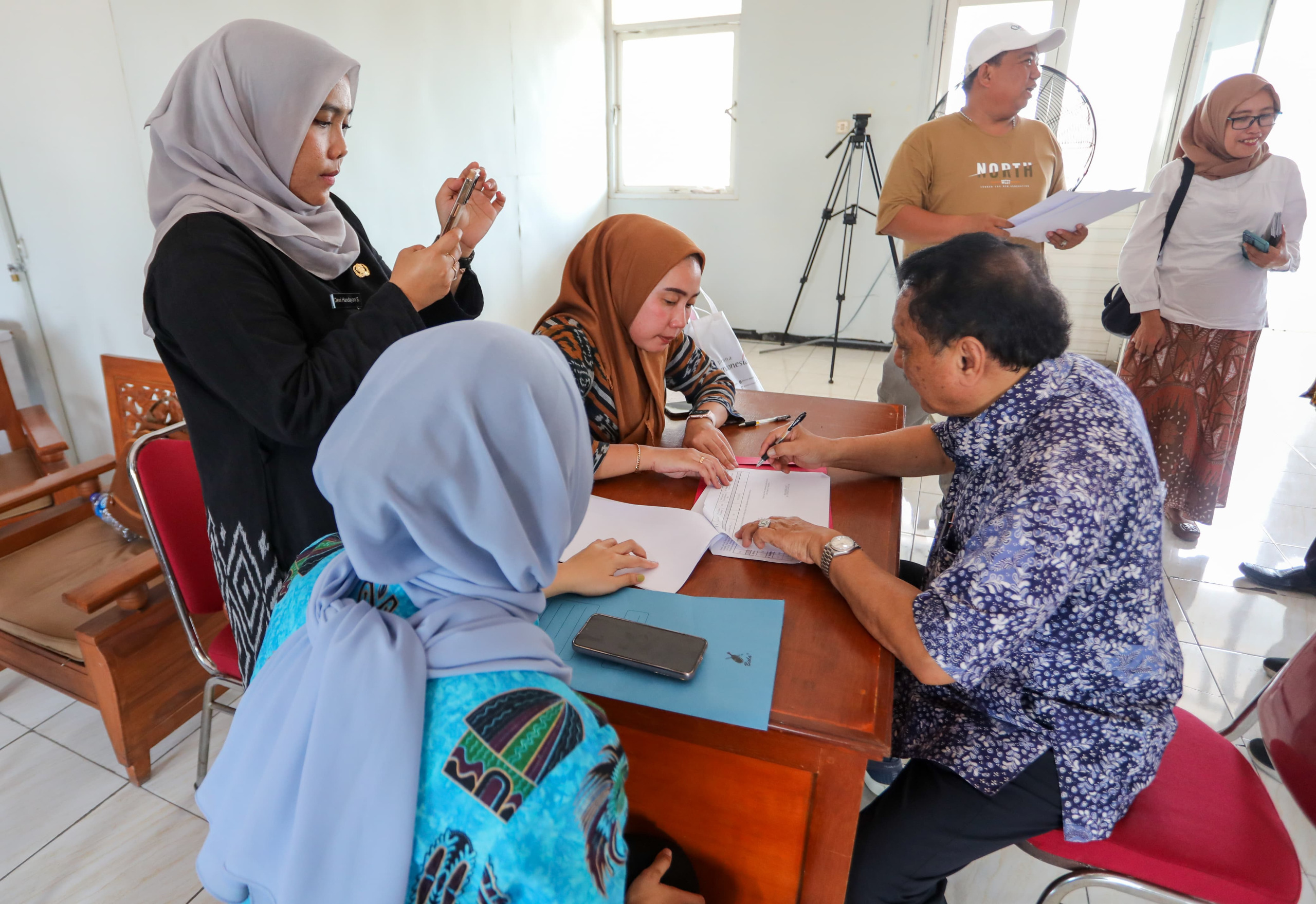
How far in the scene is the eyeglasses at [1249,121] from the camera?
6.95ft

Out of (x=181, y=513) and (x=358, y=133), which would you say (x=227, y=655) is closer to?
(x=181, y=513)

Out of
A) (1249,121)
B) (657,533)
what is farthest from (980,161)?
(657,533)

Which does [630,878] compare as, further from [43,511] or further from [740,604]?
[43,511]

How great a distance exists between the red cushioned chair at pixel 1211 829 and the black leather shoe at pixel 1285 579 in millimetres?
1560

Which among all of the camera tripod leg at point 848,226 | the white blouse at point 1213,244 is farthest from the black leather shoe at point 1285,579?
the camera tripod leg at point 848,226

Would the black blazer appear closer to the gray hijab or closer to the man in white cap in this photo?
the gray hijab

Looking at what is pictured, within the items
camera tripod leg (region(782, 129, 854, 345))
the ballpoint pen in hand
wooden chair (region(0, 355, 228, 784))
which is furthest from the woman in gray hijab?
camera tripod leg (region(782, 129, 854, 345))

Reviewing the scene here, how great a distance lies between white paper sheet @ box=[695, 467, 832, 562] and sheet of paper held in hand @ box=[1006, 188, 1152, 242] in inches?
38.2

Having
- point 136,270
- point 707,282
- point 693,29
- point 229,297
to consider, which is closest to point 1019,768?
point 229,297

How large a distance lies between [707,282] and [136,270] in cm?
396

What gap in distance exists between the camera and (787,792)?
81cm

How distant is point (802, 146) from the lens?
4.92 metres

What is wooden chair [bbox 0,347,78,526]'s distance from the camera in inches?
74.6

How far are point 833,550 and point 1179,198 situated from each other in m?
2.21
